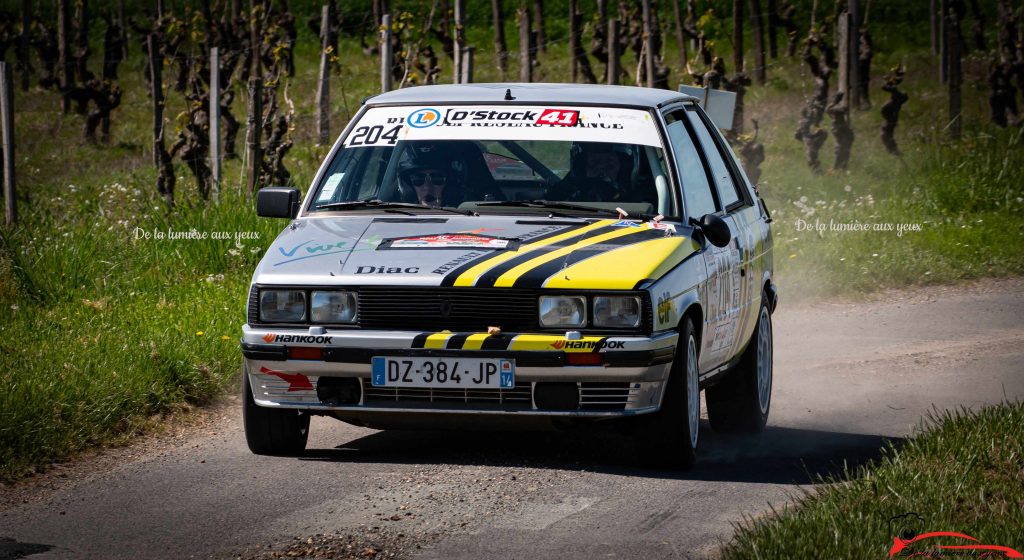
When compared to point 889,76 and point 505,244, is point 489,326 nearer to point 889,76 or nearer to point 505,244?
point 505,244

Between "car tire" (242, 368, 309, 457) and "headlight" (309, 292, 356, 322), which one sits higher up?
"headlight" (309, 292, 356, 322)

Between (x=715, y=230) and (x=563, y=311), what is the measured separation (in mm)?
1100

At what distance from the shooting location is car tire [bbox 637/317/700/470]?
6336 millimetres

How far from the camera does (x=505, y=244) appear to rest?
21.4ft

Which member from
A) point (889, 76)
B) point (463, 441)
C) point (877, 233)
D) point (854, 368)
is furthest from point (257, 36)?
point (463, 441)

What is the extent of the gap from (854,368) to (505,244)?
4032 mm

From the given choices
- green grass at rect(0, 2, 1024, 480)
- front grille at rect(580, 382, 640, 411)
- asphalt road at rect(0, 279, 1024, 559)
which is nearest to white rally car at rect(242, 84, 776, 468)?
front grille at rect(580, 382, 640, 411)

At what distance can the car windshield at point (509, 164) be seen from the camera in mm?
7207

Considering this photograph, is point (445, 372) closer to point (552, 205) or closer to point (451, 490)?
point (451, 490)

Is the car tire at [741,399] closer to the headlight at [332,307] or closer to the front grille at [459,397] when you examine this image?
the front grille at [459,397]

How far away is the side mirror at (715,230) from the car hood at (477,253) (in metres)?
0.14

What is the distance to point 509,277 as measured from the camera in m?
6.16

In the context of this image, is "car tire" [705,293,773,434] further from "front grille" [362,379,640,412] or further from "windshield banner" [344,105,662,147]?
"front grille" [362,379,640,412]

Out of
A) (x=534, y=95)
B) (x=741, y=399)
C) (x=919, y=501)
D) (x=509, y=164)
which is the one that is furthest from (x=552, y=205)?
(x=919, y=501)
